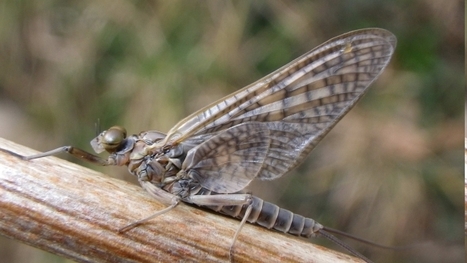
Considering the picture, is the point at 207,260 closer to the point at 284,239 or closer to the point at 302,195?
the point at 284,239

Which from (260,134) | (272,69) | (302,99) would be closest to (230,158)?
(260,134)

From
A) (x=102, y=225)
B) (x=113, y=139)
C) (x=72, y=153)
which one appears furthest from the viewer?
(x=113, y=139)

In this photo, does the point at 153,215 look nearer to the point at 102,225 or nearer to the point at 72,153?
the point at 102,225

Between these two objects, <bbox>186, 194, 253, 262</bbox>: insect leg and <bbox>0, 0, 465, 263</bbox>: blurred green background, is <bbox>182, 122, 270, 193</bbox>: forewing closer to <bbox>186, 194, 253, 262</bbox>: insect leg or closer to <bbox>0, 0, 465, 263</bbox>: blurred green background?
<bbox>186, 194, 253, 262</bbox>: insect leg

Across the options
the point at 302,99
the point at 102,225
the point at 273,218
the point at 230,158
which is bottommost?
the point at 102,225

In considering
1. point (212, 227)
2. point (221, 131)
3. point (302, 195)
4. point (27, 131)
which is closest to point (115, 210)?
point (212, 227)

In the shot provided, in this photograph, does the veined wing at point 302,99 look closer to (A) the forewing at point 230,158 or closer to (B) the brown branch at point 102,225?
(A) the forewing at point 230,158
